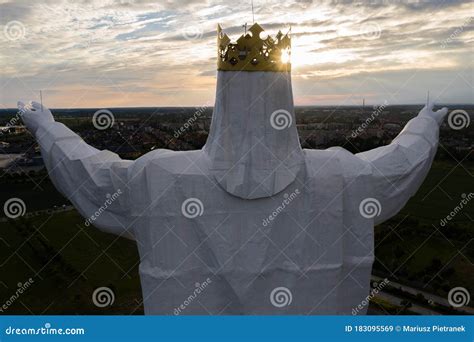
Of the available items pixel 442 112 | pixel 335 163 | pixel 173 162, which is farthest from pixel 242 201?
pixel 442 112

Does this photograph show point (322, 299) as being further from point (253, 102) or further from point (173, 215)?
point (253, 102)

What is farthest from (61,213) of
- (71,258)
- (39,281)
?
(39,281)

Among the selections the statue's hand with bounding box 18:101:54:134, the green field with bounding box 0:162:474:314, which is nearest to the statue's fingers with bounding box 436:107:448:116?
the statue's hand with bounding box 18:101:54:134

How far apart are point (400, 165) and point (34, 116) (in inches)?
217

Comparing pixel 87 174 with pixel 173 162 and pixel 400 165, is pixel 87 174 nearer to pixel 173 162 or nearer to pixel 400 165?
pixel 173 162

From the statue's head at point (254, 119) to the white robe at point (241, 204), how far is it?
1 cm

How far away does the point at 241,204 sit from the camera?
7000 millimetres

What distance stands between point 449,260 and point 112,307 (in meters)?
11.7

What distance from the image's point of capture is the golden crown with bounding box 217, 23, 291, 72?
6605 millimetres

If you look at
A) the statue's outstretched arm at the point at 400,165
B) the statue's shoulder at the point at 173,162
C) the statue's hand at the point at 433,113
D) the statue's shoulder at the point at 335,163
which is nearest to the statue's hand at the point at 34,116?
the statue's shoulder at the point at 173,162

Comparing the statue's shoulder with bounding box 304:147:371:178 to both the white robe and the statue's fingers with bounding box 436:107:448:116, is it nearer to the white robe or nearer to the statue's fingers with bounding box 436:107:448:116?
the white robe

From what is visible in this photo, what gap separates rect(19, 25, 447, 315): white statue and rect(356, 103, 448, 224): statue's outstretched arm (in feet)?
0.07

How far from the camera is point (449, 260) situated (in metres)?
17.7

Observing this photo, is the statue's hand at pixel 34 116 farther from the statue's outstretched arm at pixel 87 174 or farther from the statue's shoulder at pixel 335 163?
the statue's shoulder at pixel 335 163
